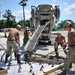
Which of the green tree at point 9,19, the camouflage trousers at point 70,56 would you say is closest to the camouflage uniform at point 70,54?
the camouflage trousers at point 70,56

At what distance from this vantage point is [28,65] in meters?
10.4

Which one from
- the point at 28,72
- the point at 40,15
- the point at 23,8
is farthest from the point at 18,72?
the point at 23,8

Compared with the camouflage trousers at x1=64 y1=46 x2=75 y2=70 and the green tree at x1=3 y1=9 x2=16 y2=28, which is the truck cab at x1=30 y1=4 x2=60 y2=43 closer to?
the camouflage trousers at x1=64 y1=46 x2=75 y2=70

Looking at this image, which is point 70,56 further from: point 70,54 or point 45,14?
point 45,14

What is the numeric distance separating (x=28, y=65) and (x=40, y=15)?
8.42 m

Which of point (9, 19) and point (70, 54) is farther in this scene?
point (9, 19)

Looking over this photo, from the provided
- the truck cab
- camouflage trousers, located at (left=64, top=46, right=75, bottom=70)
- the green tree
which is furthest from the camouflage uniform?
the green tree

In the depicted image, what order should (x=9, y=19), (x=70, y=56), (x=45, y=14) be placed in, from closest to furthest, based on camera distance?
(x=70, y=56)
(x=45, y=14)
(x=9, y=19)

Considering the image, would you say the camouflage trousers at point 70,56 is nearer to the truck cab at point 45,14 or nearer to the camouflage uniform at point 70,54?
Result: the camouflage uniform at point 70,54

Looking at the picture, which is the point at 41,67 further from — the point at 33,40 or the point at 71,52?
the point at 33,40

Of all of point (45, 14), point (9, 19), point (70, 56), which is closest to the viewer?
point (70, 56)

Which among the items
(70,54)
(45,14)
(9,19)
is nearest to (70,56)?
(70,54)

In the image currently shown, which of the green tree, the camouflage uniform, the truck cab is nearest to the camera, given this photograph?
the camouflage uniform

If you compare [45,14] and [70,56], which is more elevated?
[45,14]
